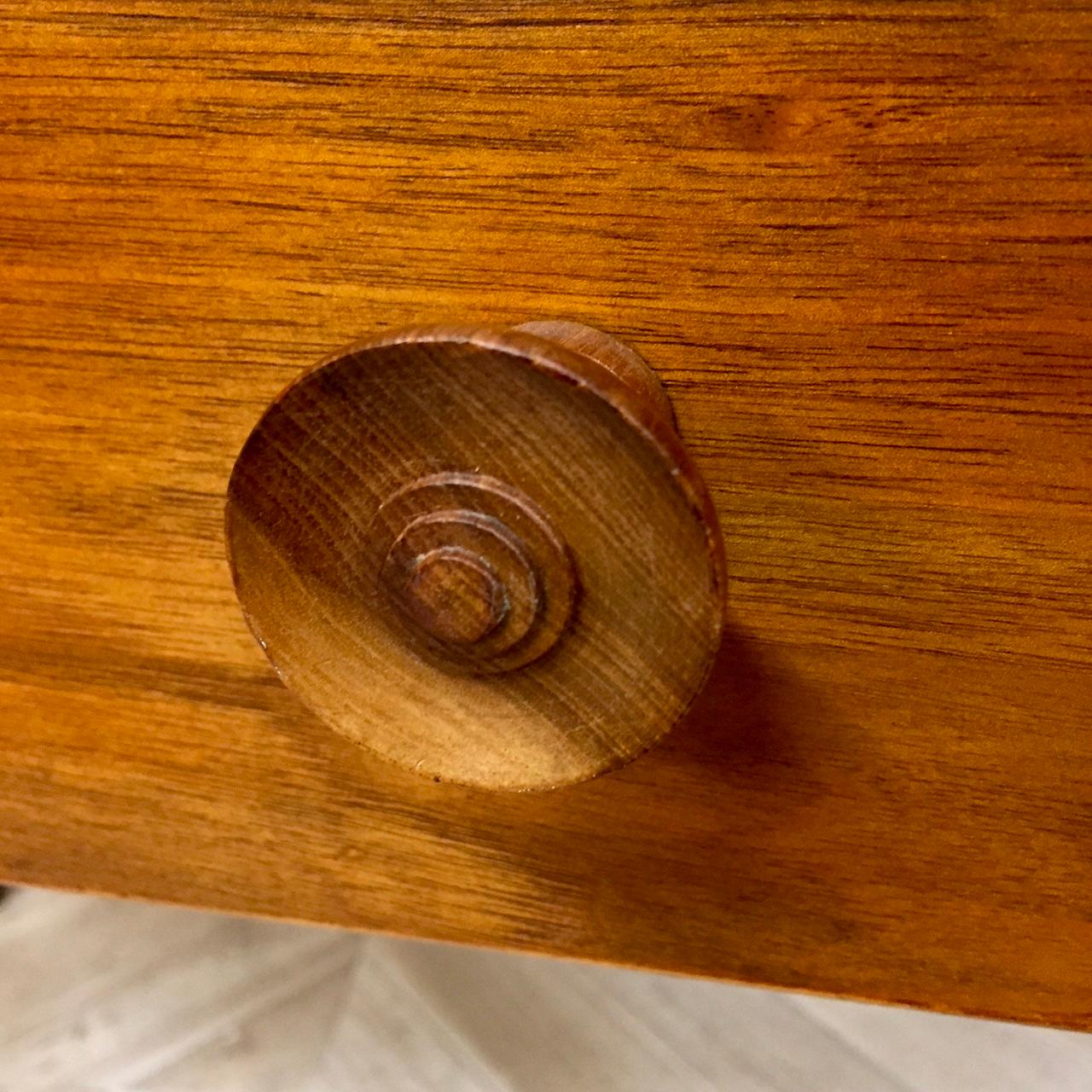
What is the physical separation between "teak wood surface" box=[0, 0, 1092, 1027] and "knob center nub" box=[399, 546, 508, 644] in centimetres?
11

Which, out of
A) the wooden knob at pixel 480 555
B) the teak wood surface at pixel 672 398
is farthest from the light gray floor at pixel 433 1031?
the wooden knob at pixel 480 555

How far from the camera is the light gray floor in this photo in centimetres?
57

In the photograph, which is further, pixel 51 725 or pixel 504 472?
pixel 51 725

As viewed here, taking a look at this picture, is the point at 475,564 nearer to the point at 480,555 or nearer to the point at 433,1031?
the point at 480,555

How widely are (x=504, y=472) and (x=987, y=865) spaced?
0.23 m

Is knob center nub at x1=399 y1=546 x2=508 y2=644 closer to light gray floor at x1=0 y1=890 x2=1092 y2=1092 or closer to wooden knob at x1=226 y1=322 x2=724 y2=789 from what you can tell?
wooden knob at x1=226 y1=322 x2=724 y2=789

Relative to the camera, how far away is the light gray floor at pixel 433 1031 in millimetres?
571

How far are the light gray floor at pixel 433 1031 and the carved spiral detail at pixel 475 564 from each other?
0.36 meters

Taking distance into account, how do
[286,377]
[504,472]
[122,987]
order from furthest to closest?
1. [122,987]
2. [286,377]
3. [504,472]

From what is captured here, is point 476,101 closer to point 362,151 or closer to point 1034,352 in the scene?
point 362,151

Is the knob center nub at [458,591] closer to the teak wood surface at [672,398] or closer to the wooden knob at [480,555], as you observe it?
the wooden knob at [480,555]

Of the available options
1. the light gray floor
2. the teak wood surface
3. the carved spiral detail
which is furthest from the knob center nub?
the light gray floor

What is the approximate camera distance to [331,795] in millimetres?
450

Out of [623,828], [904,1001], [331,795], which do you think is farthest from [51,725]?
[904,1001]
